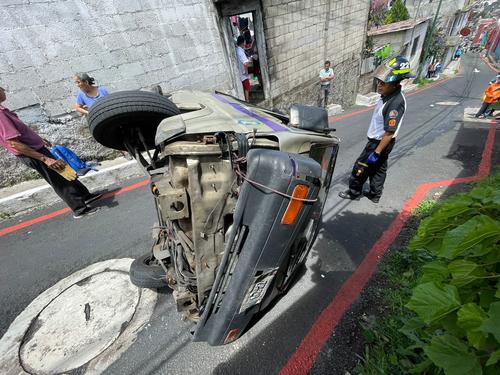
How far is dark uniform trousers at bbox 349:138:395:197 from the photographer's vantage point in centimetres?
347

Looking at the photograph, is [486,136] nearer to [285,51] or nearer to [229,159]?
[285,51]

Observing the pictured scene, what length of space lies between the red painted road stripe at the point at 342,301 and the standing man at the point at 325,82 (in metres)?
7.25

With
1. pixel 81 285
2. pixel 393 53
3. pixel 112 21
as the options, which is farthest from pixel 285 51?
pixel 393 53

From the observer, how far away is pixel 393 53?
14516mm

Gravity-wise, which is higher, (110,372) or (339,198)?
(110,372)

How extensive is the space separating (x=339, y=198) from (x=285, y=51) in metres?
6.28

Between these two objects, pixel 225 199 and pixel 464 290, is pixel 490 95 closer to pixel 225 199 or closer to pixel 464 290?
pixel 464 290

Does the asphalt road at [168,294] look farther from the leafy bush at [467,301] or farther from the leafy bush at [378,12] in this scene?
the leafy bush at [378,12]

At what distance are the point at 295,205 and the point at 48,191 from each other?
4852 millimetres

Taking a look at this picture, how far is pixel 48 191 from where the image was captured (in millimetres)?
4188

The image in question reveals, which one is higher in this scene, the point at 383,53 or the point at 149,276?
the point at 149,276

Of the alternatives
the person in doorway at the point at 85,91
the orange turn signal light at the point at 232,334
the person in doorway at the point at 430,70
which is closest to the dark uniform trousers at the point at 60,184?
the person in doorway at the point at 85,91

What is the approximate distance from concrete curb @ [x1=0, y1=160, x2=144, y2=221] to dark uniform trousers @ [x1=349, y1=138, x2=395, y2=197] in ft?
14.4

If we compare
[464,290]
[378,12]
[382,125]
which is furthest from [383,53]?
[464,290]
